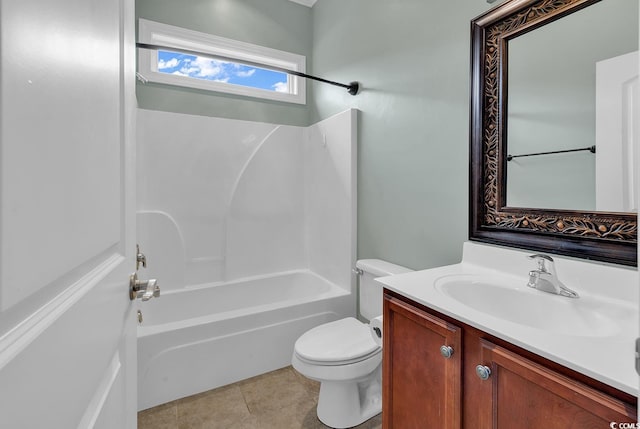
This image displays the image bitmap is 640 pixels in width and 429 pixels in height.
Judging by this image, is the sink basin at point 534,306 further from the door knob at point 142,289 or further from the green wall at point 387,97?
the door knob at point 142,289

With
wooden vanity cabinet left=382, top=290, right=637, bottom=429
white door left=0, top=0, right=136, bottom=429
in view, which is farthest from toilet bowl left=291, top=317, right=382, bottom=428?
white door left=0, top=0, right=136, bottom=429

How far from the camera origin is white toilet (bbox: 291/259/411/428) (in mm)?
1457

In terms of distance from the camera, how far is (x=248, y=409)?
1729mm

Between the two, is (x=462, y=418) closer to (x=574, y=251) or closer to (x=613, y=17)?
(x=574, y=251)

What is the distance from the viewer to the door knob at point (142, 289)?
29.7 inches

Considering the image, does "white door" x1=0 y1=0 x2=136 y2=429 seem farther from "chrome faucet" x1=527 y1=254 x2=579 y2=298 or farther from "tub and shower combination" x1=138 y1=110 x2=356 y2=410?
"tub and shower combination" x1=138 y1=110 x2=356 y2=410

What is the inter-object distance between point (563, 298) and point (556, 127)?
627mm

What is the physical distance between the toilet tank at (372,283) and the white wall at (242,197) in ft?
1.12

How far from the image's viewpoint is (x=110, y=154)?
575 mm

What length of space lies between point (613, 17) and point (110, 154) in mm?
1515

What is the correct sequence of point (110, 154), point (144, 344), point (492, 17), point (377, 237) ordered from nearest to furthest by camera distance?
1. point (110, 154)
2. point (492, 17)
3. point (144, 344)
4. point (377, 237)

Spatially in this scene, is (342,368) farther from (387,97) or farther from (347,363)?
(387,97)

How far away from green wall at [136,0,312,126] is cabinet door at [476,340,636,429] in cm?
260

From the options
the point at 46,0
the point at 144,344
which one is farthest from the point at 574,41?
the point at 144,344
